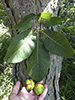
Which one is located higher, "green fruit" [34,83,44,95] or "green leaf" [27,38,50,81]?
"green leaf" [27,38,50,81]

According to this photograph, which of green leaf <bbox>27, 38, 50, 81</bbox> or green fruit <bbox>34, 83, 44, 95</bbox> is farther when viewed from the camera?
green fruit <bbox>34, 83, 44, 95</bbox>

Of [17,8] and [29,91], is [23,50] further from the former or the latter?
[29,91]

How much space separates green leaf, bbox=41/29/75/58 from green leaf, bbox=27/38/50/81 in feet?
0.14

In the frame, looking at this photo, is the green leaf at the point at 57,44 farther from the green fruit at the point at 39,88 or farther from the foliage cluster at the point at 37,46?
the green fruit at the point at 39,88

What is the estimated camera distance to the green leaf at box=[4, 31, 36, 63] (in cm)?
53

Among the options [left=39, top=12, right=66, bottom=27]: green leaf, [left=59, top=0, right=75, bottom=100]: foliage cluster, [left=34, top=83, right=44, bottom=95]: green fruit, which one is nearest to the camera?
[left=39, top=12, right=66, bottom=27]: green leaf

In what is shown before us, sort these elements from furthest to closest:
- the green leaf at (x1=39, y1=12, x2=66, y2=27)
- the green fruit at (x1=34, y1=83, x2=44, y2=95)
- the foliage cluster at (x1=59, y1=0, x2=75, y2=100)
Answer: the foliage cluster at (x1=59, y1=0, x2=75, y2=100), the green fruit at (x1=34, y1=83, x2=44, y2=95), the green leaf at (x1=39, y1=12, x2=66, y2=27)

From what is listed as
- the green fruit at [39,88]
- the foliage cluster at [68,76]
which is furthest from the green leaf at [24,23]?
the foliage cluster at [68,76]

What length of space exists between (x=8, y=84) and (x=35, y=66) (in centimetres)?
160

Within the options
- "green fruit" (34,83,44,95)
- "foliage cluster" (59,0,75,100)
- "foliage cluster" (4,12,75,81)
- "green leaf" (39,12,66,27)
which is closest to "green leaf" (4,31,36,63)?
"foliage cluster" (4,12,75,81)

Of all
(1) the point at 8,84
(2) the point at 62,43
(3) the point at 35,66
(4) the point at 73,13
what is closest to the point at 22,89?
(3) the point at 35,66

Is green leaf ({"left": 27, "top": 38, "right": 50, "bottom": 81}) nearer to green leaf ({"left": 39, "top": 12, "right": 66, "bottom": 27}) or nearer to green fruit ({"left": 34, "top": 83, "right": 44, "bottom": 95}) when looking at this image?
green leaf ({"left": 39, "top": 12, "right": 66, "bottom": 27})

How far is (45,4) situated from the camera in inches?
27.6

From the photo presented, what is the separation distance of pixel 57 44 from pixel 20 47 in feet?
0.77
